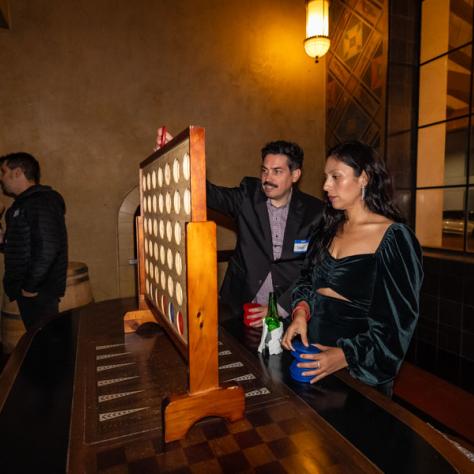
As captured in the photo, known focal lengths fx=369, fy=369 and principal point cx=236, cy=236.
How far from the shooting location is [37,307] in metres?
2.84

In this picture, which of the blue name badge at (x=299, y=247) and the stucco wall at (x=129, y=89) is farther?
the stucco wall at (x=129, y=89)

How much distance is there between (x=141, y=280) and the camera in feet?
5.46

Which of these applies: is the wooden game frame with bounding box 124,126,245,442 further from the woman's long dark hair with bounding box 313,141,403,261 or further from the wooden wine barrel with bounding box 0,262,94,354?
the wooden wine barrel with bounding box 0,262,94,354

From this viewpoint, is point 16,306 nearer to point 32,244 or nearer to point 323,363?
point 32,244

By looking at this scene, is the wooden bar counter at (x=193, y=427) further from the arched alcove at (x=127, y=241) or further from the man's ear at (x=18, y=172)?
the arched alcove at (x=127, y=241)

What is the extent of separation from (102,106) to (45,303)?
2.20 meters

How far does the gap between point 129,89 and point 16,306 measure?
2.47 meters

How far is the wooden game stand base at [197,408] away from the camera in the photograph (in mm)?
858

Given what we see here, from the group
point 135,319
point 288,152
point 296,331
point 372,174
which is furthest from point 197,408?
point 288,152

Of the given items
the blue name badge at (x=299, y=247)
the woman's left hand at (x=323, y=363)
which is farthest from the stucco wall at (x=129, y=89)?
the woman's left hand at (x=323, y=363)

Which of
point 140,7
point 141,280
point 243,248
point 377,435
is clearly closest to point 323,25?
point 140,7

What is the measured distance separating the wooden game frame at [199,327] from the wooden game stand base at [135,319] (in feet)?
2.27

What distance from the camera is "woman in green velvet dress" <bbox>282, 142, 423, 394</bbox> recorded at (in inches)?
45.8

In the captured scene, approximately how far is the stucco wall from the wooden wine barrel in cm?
82
